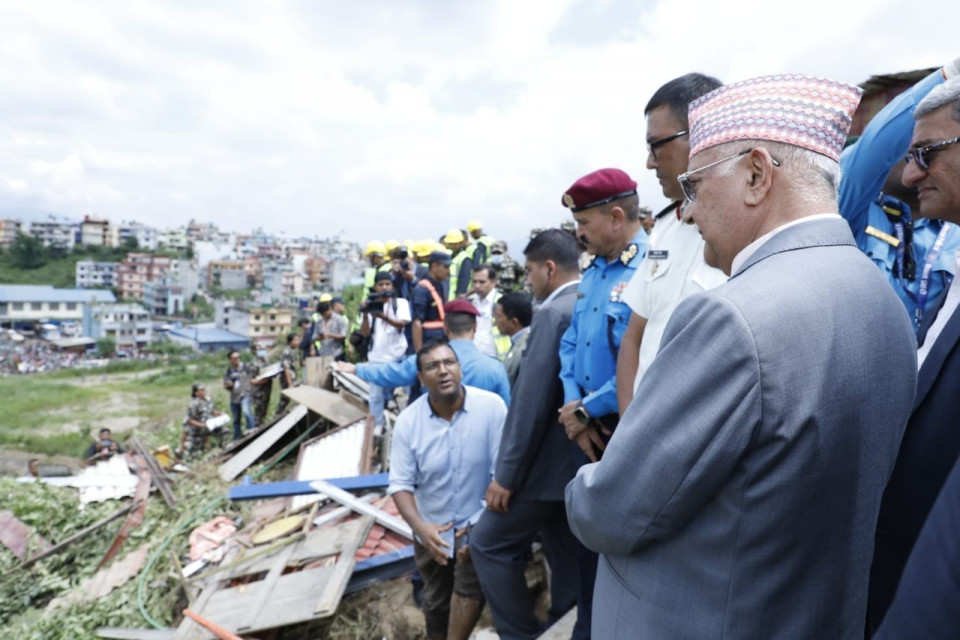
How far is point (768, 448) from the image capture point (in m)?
1.12

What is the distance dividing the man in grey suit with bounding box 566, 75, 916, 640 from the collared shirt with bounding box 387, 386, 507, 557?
218 cm

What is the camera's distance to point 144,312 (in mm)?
76562

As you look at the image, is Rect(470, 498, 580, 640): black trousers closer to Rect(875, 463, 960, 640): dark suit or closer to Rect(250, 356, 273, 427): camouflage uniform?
Rect(875, 463, 960, 640): dark suit

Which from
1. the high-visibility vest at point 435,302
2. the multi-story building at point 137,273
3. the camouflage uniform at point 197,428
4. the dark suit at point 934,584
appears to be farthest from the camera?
the multi-story building at point 137,273

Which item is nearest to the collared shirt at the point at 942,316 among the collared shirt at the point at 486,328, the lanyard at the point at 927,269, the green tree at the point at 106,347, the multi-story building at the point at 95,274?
the lanyard at the point at 927,269

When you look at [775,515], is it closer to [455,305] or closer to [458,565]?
[458,565]

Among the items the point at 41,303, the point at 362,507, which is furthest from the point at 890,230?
the point at 41,303

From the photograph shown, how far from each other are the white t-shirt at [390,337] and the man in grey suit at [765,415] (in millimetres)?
6327

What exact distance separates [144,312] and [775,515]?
8709 centimetres

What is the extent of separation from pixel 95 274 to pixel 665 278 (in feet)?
376

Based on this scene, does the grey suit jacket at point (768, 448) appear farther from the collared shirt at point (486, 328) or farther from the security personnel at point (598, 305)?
the collared shirt at point (486, 328)

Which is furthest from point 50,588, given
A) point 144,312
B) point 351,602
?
point 144,312

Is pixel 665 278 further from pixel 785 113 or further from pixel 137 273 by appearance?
pixel 137 273

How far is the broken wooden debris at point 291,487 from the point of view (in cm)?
524
